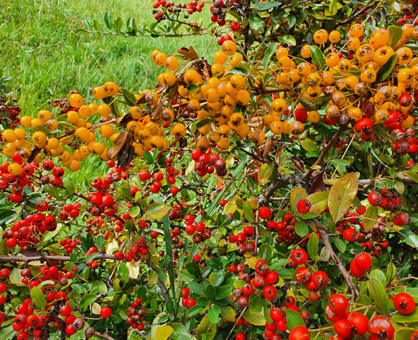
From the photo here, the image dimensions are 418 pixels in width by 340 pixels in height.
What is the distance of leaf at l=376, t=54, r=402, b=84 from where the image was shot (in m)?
0.93

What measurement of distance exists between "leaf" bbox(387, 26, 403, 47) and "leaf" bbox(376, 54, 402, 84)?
0.12 meters

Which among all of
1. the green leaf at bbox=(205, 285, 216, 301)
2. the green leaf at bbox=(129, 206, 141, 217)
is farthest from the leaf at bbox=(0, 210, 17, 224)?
the green leaf at bbox=(205, 285, 216, 301)

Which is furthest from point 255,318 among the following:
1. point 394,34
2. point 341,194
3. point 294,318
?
point 394,34

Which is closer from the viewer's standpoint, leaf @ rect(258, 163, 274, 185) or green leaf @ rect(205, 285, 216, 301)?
green leaf @ rect(205, 285, 216, 301)

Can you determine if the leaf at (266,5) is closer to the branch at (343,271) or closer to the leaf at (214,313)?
the branch at (343,271)

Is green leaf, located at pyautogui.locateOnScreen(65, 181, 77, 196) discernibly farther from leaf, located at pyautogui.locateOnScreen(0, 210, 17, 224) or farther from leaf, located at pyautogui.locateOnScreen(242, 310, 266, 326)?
leaf, located at pyautogui.locateOnScreen(242, 310, 266, 326)

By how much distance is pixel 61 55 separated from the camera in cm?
570

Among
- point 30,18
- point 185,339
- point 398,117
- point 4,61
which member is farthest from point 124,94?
point 30,18

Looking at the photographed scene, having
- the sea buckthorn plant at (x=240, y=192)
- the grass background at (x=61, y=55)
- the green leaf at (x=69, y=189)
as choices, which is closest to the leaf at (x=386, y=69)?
the sea buckthorn plant at (x=240, y=192)

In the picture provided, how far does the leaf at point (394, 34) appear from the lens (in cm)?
99

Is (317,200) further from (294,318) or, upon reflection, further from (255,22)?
(255,22)

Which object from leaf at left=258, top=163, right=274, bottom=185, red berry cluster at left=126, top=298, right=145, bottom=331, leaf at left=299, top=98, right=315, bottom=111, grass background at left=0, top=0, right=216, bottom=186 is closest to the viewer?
leaf at left=299, top=98, right=315, bottom=111


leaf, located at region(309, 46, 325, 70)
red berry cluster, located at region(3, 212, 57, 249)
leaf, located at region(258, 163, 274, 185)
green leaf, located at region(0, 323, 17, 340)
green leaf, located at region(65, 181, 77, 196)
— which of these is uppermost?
leaf, located at region(309, 46, 325, 70)

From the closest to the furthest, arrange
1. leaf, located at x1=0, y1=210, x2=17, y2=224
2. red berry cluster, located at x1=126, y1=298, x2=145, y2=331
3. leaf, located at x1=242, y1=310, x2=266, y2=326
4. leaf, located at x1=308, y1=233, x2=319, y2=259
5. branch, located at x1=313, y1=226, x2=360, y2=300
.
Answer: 1. branch, located at x1=313, y1=226, x2=360, y2=300
2. leaf, located at x1=308, y1=233, x2=319, y2=259
3. leaf, located at x1=242, y1=310, x2=266, y2=326
4. leaf, located at x1=0, y1=210, x2=17, y2=224
5. red berry cluster, located at x1=126, y1=298, x2=145, y2=331
